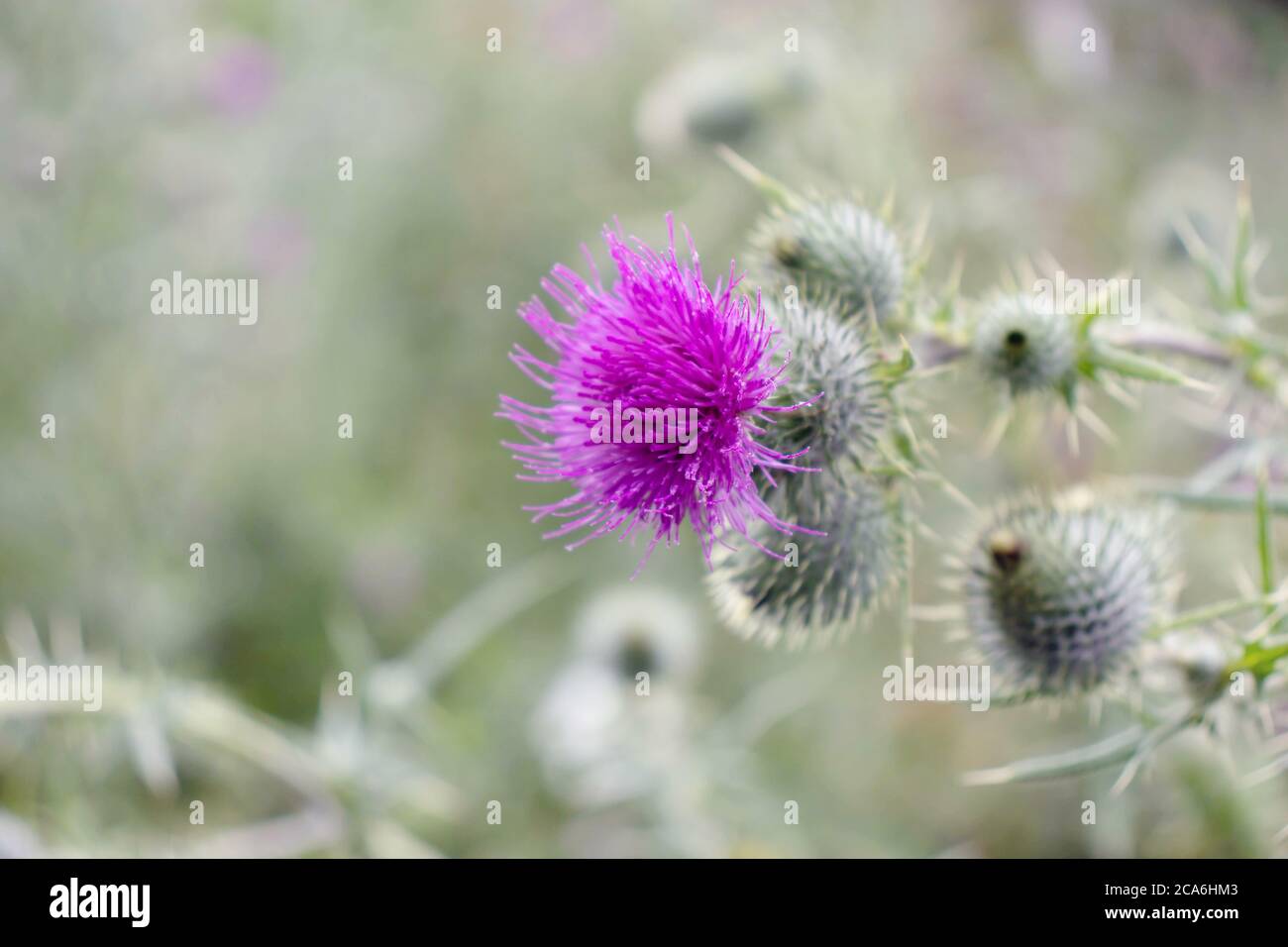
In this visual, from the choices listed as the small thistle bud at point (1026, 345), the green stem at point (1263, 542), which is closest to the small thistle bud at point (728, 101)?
the small thistle bud at point (1026, 345)

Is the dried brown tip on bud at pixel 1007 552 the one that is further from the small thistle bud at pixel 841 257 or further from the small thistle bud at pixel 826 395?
the small thistle bud at pixel 841 257

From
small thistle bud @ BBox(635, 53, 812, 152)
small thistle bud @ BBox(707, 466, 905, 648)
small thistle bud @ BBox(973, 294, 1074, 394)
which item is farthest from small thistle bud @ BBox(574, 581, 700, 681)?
small thistle bud @ BBox(635, 53, 812, 152)

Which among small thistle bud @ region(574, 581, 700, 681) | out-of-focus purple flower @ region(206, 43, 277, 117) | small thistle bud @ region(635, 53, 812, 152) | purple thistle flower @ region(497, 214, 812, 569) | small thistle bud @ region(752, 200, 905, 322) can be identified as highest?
out-of-focus purple flower @ region(206, 43, 277, 117)

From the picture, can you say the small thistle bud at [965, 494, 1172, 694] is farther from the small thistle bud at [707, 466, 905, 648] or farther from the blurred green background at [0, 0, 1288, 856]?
the blurred green background at [0, 0, 1288, 856]

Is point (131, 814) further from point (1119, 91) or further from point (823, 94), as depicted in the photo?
point (1119, 91)

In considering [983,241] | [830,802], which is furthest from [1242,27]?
[830,802]

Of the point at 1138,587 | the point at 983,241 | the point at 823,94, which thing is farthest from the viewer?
the point at 983,241
